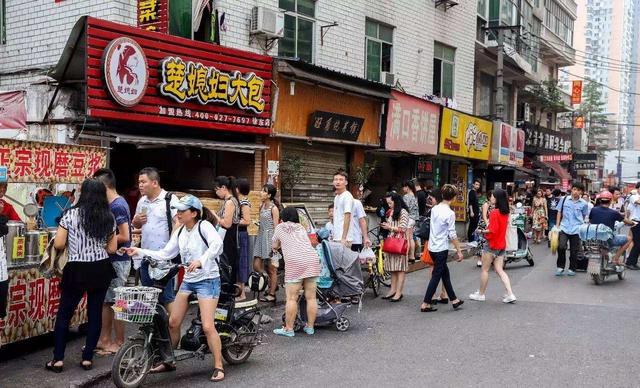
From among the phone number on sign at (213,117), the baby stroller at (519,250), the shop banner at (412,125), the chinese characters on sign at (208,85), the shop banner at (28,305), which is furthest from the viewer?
the shop banner at (412,125)

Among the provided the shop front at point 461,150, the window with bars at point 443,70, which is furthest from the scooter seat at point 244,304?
the window with bars at point 443,70

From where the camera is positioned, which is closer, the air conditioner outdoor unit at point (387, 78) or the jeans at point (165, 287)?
the jeans at point (165, 287)

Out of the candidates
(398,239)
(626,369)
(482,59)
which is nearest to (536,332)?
(626,369)

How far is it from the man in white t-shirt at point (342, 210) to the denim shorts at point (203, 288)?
334 cm

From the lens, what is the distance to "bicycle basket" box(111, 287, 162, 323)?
16.8ft

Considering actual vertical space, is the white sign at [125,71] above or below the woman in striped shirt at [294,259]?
above

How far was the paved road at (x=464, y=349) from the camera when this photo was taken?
5879 mm

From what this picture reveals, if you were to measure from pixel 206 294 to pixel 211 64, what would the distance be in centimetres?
680

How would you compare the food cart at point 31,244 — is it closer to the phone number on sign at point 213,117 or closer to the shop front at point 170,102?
the shop front at point 170,102

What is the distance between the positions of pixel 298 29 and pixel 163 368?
10353 millimetres

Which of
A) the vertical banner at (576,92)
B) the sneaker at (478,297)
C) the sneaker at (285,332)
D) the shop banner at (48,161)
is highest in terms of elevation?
the vertical banner at (576,92)

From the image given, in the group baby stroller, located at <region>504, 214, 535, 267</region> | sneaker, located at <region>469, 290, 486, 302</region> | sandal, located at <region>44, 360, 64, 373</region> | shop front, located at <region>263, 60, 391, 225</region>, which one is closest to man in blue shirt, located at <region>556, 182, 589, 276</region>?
baby stroller, located at <region>504, 214, 535, 267</region>

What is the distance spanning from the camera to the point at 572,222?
1270cm

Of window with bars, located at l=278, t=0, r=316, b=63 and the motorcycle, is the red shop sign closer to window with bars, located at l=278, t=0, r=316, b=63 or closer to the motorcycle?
window with bars, located at l=278, t=0, r=316, b=63
